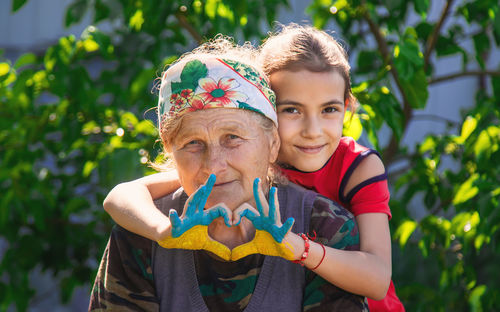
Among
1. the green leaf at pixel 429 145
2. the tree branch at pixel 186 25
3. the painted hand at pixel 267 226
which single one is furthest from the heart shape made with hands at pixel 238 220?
the green leaf at pixel 429 145

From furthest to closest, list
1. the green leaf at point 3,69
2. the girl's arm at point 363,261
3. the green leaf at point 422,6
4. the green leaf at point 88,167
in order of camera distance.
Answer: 1. the green leaf at point 88,167
2. the green leaf at point 3,69
3. the green leaf at point 422,6
4. the girl's arm at point 363,261

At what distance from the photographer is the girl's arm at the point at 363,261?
1.50 m

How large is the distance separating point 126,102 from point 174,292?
1.47 metres

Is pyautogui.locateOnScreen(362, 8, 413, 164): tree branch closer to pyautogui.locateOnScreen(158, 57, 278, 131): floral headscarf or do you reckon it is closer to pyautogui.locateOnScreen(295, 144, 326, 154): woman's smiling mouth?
pyautogui.locateOnScreen(295, 144, 326, 154): woman's smiling mouth

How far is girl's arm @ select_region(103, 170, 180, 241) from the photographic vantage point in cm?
157

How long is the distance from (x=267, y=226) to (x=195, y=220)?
0.18m

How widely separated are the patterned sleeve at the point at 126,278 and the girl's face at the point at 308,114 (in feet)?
1.89

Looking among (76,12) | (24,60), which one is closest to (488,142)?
(76,12)

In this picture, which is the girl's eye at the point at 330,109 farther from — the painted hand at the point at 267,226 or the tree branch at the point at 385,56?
the tree branch at the point at 385,56

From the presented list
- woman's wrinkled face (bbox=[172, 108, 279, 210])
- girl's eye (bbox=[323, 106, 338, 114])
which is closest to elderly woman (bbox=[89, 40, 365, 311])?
woman's wrinkled face (bbox=[172, 108, 279, 210])

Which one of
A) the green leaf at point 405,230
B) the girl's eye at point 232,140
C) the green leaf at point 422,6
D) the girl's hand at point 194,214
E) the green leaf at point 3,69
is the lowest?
the green leaf at point 405,230

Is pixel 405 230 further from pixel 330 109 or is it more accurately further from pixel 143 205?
pixel 143 205

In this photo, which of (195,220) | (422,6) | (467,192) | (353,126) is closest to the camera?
(195,220)

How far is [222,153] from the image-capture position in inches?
62.2
